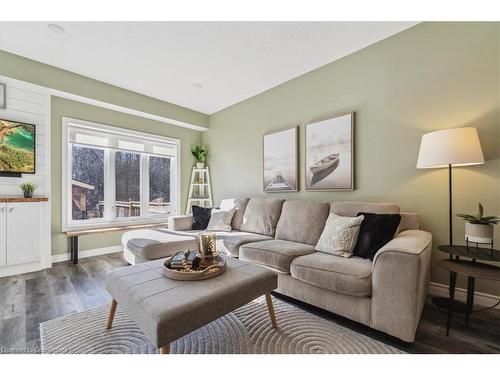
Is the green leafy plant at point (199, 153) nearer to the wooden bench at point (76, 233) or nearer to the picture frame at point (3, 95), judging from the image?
the wooden bench at point (76, 233)

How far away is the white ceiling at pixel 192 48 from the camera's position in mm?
2236

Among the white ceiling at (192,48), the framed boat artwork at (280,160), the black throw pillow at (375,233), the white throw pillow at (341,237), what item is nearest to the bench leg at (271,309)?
the white throw pillow at (341,237)

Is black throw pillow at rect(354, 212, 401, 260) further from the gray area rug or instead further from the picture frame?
the picture frame

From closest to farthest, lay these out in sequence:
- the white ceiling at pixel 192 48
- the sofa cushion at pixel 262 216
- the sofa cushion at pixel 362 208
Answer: the sofa cushion at pixel 362 208, the white ceiling at pixel 192 48, the sofa cushion at pixel 262 216

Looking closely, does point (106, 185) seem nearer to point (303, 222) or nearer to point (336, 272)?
point (303, 222)

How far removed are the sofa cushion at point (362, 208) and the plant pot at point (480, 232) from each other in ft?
1.82

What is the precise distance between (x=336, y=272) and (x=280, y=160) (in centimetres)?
199

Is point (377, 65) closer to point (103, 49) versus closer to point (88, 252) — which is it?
point (103, 49)

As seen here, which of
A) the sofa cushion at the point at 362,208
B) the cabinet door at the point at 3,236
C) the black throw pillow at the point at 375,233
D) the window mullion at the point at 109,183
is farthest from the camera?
the window mullion at the point at 109,183

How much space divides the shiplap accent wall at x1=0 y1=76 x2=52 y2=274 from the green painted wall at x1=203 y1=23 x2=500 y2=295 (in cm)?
328

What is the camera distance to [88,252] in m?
3.45

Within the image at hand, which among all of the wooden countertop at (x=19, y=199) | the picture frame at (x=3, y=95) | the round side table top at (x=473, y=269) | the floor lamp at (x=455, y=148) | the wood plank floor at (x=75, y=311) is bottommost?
the wood plank floor at (x=75, y=311)
